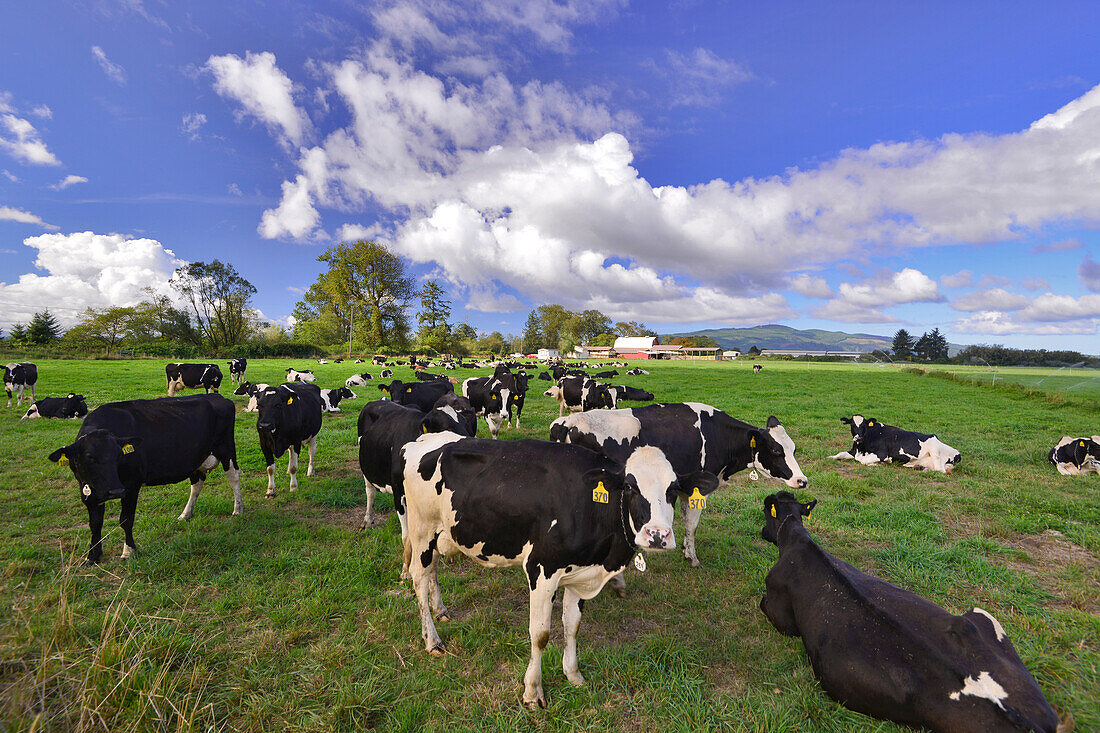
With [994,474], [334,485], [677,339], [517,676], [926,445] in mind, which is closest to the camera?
[517,676]

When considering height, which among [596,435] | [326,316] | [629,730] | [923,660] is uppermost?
[326,316]

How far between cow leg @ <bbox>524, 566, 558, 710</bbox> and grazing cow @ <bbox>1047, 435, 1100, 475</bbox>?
1239cm

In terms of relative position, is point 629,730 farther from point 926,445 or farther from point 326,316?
point 326,316

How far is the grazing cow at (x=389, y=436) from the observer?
572cm

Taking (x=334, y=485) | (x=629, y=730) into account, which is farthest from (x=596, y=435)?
(x=334, y=485)

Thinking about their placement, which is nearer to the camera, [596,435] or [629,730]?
[629,730]

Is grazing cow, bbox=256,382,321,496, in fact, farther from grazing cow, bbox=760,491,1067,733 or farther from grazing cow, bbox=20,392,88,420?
grazing cow, bbox=20,392,88,420

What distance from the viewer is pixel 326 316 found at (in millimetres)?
67125

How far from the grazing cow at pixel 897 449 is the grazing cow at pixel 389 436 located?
9.86m

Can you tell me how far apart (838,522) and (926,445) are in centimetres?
Answer: 515

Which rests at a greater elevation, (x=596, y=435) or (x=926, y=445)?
(x=596, y=435)

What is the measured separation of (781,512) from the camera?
516 cm

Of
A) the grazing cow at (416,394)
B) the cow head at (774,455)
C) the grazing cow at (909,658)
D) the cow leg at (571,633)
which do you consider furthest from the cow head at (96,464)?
the cow head at (774,455)

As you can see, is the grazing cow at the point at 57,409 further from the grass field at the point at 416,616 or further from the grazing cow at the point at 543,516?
the grazing cow at the point at 543,516
